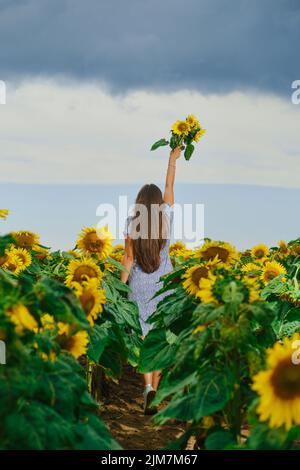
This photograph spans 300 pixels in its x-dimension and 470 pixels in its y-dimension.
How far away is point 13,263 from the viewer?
6406 mm

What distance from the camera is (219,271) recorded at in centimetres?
325

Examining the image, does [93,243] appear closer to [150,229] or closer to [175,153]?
[150,229]

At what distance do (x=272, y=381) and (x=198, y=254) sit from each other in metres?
1.76

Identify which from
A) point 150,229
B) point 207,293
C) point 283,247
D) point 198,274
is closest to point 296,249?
point 283,247

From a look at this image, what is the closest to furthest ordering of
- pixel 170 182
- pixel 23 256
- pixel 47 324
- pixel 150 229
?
1. pixel 47 324
2. pixel 150 229
3. pixel 23 256
4. pixel 170 182

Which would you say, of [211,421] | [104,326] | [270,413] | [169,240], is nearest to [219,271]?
[211,421]

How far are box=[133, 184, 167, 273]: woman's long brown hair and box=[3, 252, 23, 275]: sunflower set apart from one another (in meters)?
1.06

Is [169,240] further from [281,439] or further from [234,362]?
[281,439]

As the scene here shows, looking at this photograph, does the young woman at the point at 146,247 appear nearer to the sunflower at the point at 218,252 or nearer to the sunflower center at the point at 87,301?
the sunflower at the point at 218,252

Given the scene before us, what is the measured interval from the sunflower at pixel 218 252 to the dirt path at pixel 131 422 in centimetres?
161

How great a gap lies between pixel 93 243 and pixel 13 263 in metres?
1.12

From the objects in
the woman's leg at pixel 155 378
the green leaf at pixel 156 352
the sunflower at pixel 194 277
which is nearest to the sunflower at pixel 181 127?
the woman's leg at pixel 155 378
